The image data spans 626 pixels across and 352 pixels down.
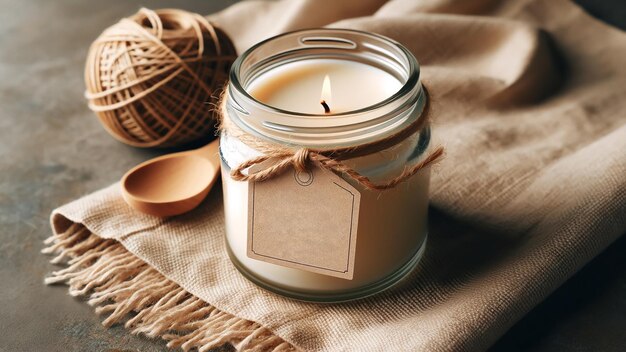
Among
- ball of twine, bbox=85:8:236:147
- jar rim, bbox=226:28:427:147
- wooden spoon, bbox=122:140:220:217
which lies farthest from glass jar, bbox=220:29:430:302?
ball of twine, bbox=85:8:236:147

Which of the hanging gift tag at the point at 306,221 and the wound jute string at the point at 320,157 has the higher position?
the wound jute string at the point at 320,157

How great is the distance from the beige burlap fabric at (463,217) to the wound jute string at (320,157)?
0.15 meters

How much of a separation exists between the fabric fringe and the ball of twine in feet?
0.63

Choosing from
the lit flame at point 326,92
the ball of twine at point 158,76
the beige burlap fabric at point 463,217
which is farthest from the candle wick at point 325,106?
the ball of twine at point 158,76

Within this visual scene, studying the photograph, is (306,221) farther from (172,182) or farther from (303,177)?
Result: (172,182)

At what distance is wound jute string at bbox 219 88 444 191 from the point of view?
2.30 feet

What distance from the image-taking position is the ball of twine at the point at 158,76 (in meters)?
1.02

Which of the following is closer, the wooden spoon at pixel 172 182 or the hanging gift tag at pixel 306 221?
the hanging gift tag at pixel 306 221

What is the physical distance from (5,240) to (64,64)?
47 centimetres

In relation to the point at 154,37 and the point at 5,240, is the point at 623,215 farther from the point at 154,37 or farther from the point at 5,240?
the point at 5,240

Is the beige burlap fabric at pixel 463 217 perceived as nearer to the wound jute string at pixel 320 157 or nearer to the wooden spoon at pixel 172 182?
the wooden spoon at pixel 172 182

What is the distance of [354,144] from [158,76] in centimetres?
41

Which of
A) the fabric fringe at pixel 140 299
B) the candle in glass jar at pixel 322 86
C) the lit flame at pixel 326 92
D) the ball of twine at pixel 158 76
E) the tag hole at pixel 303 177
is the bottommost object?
A: the fabric fringe at pixel 140 299

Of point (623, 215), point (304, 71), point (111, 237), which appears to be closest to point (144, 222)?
point (111, 237)
